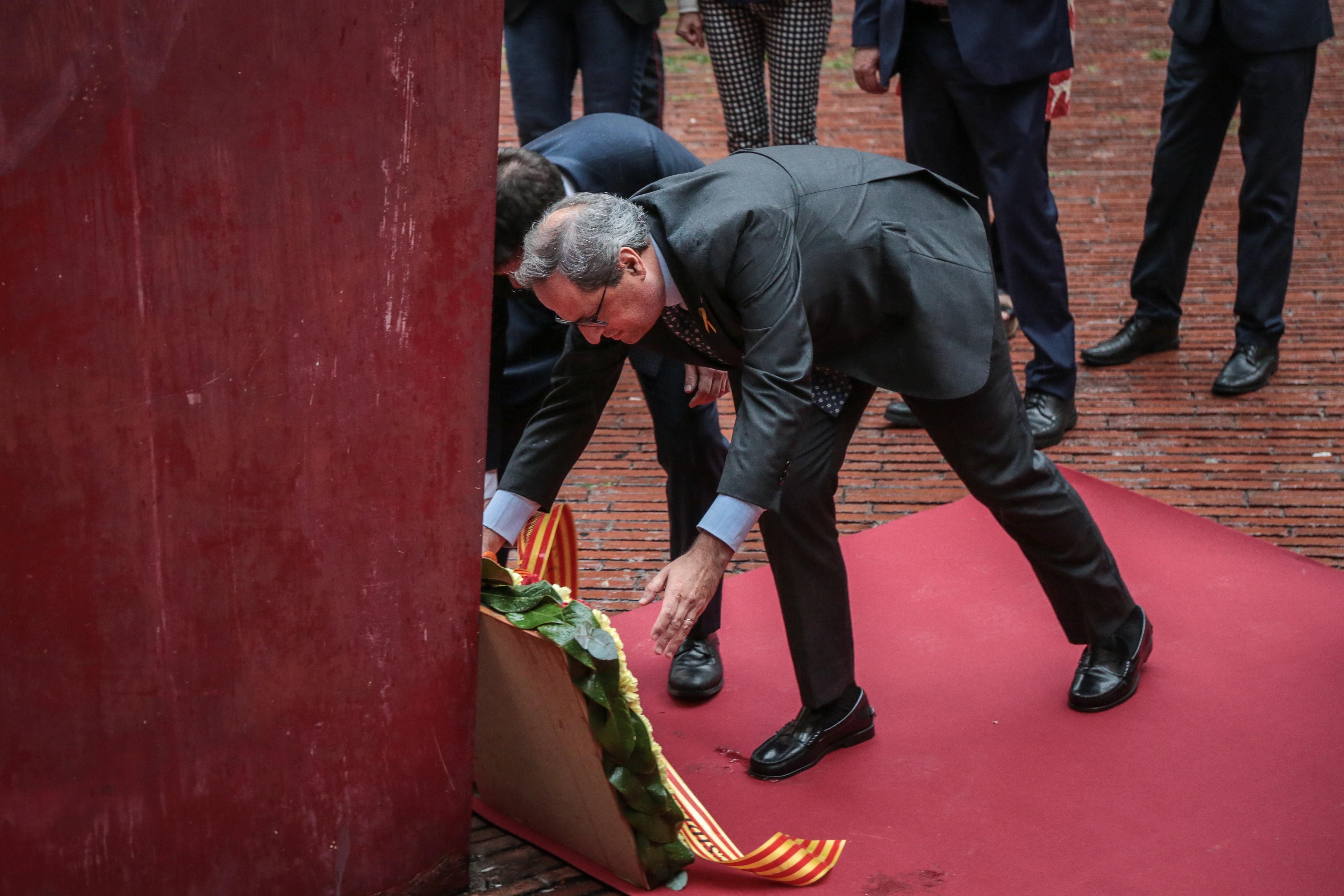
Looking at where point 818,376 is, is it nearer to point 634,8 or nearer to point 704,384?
point 704,384

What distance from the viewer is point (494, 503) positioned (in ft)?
9.82

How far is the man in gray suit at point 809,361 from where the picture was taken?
98.6 inches

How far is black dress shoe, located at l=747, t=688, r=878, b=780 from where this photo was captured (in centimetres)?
307

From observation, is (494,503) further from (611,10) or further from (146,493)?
(611,10)

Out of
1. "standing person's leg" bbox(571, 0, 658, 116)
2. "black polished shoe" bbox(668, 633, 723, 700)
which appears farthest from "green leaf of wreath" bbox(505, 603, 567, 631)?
"standing person's leg" bbox(571, 0, 658, 116)

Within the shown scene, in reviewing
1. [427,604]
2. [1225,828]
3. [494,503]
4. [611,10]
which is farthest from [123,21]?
[611,10]

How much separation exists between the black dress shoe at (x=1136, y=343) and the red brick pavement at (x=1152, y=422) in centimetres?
5

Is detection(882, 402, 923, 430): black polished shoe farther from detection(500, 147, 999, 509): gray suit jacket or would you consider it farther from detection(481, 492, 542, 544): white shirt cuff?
detection(481, 492, 542, 544): white shirt cuff

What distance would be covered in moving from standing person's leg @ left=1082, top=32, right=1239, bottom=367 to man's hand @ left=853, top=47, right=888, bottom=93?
104 centimetres

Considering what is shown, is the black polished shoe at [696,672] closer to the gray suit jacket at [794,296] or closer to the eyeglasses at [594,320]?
the gray suit jacket at [794,296]

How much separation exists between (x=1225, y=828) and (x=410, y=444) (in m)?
1.80

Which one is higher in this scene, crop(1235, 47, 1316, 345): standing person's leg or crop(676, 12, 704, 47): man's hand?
crop(676, 12, 704, 47): man's hand

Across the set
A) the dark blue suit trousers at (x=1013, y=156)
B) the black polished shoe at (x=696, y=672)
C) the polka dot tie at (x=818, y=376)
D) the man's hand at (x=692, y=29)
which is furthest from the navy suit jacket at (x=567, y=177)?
the man's hand at (x=692, y=29)

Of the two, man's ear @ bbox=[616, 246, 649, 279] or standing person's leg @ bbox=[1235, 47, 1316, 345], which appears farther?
standing person's leg @ bbox=[1235, 47, 1316, 345]
